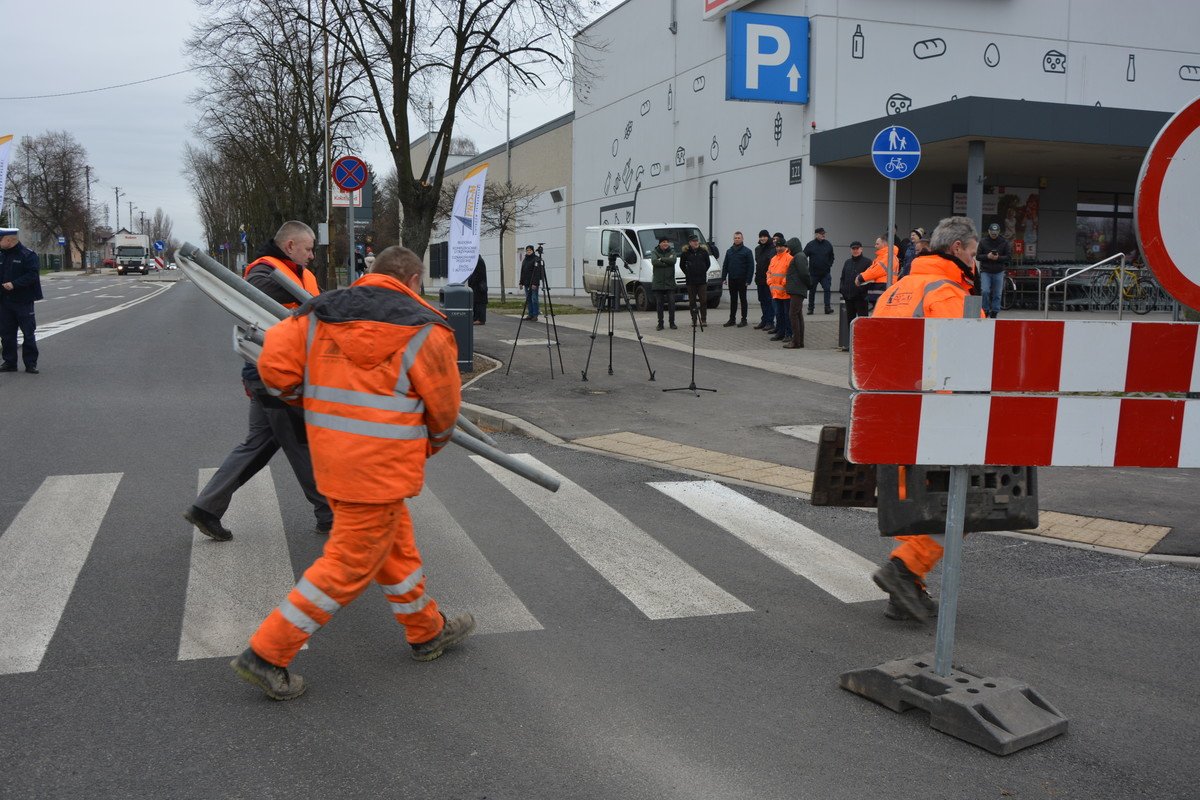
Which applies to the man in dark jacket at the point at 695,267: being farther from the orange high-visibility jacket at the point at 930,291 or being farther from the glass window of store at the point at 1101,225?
the glass window of store at the point at 1101,225

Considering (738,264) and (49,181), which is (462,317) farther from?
(49,181)

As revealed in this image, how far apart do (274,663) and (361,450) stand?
2.89 feet

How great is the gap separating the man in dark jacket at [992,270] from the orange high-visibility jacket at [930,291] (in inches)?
601

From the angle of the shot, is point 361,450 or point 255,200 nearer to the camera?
point 361,450

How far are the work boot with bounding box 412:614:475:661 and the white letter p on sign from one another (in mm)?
23360

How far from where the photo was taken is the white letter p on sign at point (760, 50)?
26.1 m

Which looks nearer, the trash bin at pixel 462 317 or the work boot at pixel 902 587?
the work boot at pixel 902 587

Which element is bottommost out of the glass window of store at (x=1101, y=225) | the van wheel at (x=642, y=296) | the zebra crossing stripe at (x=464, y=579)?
the zebra crossing stripe at (x=464, y=579)

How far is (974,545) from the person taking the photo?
6.75 meters

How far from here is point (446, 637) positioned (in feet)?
15.3

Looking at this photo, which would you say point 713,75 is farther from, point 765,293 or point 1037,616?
point 1037,616

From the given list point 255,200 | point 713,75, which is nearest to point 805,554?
point 713,75

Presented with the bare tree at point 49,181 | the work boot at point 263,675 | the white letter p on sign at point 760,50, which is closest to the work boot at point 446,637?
the work boot at point 263,675

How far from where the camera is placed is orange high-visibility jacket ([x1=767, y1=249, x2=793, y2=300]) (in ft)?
59.2
